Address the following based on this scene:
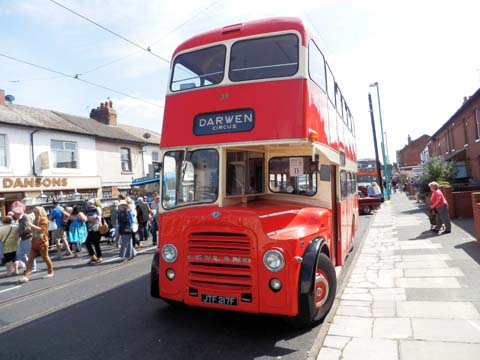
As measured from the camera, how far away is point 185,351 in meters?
4.11

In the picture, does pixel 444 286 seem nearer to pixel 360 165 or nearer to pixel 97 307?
pixel 97 307

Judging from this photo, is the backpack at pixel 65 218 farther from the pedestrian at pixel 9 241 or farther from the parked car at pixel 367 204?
the parked car at pixel 367 204

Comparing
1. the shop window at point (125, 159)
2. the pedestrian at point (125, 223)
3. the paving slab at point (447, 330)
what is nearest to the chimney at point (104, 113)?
the shop window at point (125, 159)

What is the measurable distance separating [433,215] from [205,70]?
28.6 feet

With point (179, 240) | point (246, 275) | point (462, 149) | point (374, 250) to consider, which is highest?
point (462, 149)

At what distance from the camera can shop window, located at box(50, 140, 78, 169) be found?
1875cm

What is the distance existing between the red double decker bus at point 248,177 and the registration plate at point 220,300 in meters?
0.01

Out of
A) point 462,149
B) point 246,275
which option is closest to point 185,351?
point 246,275

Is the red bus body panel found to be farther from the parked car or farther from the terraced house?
the parked car

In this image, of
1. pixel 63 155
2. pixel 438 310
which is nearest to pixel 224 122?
pixel 438 310

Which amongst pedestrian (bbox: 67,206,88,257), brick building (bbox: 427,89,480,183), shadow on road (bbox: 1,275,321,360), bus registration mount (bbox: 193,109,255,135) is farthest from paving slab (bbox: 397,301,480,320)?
brick building (bbox: 427,89,480,183)

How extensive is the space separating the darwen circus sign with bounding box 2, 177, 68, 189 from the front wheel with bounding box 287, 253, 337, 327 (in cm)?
1563

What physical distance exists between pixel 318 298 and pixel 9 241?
8695mm

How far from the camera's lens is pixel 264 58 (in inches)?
197
